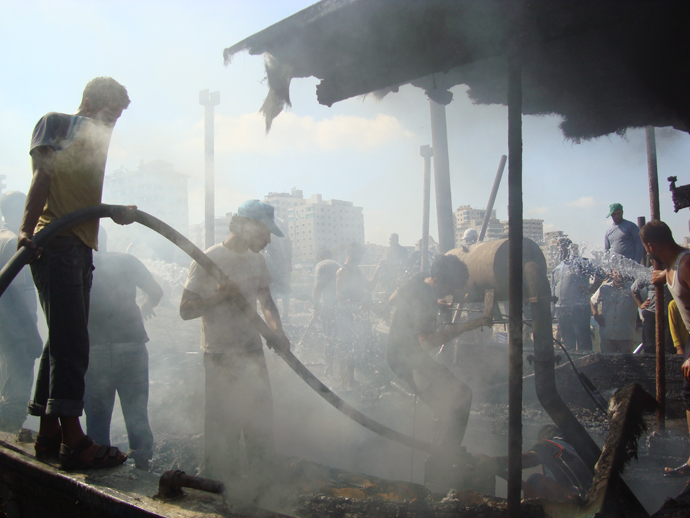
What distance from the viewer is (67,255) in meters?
2.17

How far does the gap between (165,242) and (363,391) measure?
15.6 ft

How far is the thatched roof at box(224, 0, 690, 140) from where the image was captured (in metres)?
A: 1.90

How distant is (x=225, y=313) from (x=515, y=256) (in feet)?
6.72

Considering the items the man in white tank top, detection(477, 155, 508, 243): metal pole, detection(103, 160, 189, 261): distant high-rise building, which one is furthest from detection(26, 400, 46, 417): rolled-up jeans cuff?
detection(103, 160, 189, 261): distant high-rise building

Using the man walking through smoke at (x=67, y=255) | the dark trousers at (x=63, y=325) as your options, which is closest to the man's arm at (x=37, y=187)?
the man walking through smoke at (x=67, y=255)

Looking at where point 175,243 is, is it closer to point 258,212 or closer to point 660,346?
point 258,212

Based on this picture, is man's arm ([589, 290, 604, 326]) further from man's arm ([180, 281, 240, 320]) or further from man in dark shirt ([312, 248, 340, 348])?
man's arm ([180, 281, 240, 320])

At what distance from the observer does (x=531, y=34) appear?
1.91 m

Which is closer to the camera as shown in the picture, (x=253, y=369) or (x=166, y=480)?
(x=166, y=480)

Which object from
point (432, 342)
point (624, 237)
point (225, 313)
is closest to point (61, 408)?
point (225, 313)

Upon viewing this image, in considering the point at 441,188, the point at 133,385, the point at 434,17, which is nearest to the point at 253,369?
the point at 133,385

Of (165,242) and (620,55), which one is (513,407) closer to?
(620,55)

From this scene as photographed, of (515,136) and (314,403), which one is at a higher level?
(515,136)

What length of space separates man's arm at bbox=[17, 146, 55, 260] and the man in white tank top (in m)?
4.14
